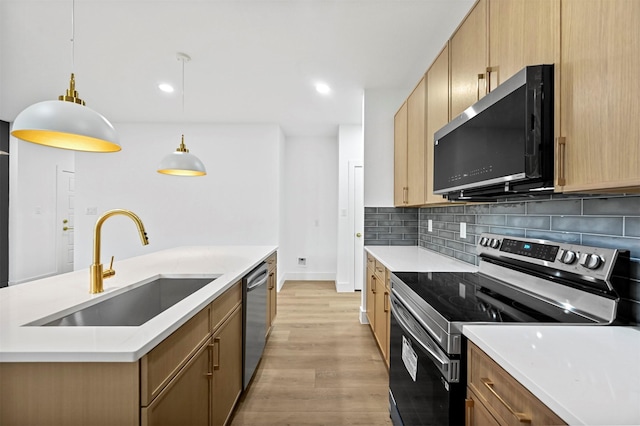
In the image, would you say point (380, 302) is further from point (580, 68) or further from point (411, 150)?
point (580, 68)

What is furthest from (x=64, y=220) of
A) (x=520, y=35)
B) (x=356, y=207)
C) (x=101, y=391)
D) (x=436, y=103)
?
(x=520, y=35)

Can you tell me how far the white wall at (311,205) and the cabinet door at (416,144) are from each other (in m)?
2.77

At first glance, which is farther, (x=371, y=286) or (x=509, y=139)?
Result: (x=371, y=286)

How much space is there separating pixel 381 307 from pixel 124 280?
1799 millimetres

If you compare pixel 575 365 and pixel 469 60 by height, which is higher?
pixel 469 60

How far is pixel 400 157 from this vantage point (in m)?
3.07

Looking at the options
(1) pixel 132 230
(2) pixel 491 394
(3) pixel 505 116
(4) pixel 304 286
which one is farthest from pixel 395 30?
(1) pixel 132 230

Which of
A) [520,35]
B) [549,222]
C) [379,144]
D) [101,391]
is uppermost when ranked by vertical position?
[379,144]

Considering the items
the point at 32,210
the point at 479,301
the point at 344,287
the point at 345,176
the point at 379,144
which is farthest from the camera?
the point at 32,210

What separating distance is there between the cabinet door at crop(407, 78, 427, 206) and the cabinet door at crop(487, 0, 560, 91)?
970 millimetres

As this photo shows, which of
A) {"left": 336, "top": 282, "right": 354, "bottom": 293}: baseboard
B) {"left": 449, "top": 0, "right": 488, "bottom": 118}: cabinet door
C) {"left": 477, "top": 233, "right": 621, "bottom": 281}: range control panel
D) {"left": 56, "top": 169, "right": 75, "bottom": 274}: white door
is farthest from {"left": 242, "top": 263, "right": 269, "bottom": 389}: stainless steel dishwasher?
{"left": 56, "top": 169, "right": 75, "bottom": 274}: white door

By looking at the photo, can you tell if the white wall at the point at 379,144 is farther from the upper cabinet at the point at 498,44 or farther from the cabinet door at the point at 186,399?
the cabinet door at the point at 186,399

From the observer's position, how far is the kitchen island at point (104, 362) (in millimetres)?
810

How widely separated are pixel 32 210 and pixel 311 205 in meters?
4.68
